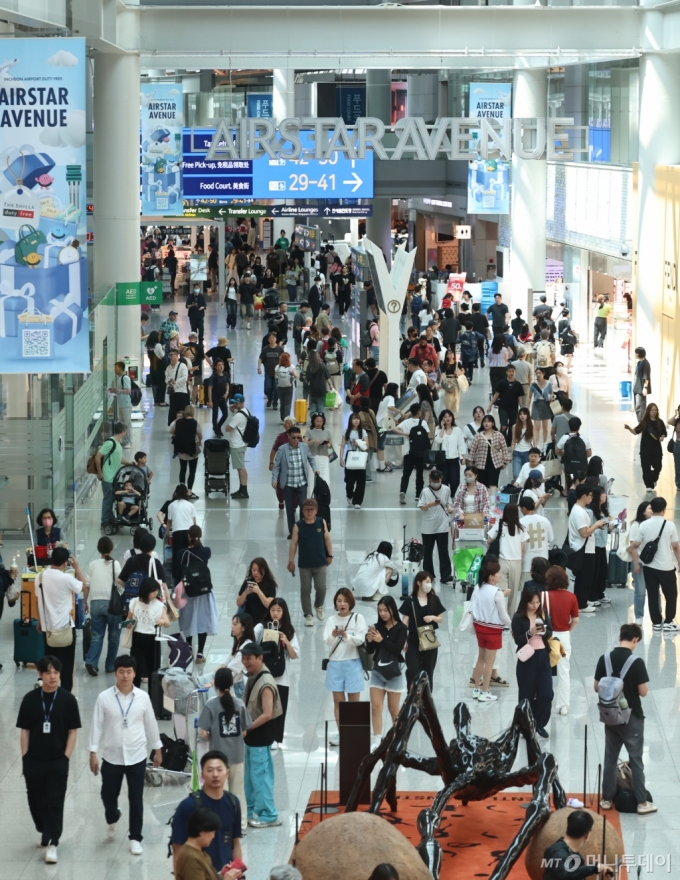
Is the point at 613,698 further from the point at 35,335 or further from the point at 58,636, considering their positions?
the point at 35,335

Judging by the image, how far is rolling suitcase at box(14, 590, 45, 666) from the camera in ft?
39.4

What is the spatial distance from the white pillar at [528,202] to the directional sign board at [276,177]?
6546mm

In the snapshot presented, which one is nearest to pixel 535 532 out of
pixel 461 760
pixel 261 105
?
pixel 461 760

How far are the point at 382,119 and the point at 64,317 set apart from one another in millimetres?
31129

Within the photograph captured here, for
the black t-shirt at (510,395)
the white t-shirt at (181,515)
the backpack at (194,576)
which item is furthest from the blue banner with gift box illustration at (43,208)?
the black t-shirt at (510,395)

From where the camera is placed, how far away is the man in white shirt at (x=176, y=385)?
2059 cm

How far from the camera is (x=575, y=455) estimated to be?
1675cm

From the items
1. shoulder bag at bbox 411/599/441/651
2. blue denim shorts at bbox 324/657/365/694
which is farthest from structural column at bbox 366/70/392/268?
blue denim shorts at bbox 324/657/365/694

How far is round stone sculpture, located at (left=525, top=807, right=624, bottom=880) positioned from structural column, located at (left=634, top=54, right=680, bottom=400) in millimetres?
17106

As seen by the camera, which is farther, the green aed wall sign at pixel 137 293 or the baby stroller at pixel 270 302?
the baby stroller at pixel 270 302

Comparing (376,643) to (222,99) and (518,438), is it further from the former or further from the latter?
(222,99)

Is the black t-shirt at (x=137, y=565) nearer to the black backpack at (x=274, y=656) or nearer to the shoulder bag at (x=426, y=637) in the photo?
the black backpack at (x=274, y=656)

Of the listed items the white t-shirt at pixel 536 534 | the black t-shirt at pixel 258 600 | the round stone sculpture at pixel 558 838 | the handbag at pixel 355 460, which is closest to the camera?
the round stone sculpture at pixel 558 838

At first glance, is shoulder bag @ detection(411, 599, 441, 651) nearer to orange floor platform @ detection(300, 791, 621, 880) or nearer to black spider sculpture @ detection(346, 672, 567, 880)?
orange floor platform @ detection(300, 791, 621, 880)
